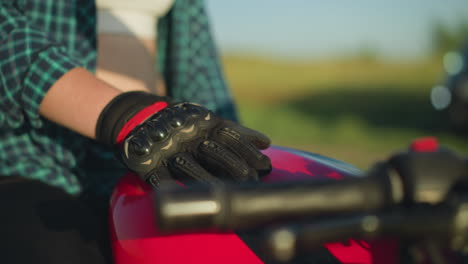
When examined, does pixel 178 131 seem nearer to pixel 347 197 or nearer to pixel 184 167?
pixel 184 167

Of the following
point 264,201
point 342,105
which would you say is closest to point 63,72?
point 264,201

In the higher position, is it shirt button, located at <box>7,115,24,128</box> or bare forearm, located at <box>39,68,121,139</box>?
bare forearm, located at <box>39,68,121,139</box>

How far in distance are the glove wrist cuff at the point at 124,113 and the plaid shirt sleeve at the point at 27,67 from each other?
0.17 metres

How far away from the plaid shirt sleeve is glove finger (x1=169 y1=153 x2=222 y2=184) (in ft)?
1.35

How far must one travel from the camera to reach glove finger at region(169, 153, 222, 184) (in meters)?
0.73

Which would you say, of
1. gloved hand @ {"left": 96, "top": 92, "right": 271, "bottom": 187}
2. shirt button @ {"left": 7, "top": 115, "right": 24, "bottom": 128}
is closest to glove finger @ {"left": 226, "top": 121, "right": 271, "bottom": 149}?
gloved hand @ {"left": 96, "top": 92, "right": 271, "bottom": 187}

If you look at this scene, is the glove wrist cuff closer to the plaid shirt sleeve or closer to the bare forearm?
the bare forearm

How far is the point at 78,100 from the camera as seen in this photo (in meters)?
0.98

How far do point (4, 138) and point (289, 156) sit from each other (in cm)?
77

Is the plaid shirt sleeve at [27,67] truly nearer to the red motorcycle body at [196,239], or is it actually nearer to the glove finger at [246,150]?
the red motorcycle body at [196,239]

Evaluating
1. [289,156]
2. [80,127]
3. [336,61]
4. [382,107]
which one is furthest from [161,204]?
[336,61]

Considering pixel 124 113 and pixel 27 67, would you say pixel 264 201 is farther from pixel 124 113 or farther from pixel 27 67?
pixel 27 67

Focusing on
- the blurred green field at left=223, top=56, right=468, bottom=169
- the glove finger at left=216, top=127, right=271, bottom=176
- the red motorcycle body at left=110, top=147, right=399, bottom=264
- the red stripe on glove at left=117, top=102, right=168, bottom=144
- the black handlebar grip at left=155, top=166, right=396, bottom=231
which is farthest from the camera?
the blurred green field at left=223, top=56, right=468, bottom=169

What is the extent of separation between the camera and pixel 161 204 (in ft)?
1.39
